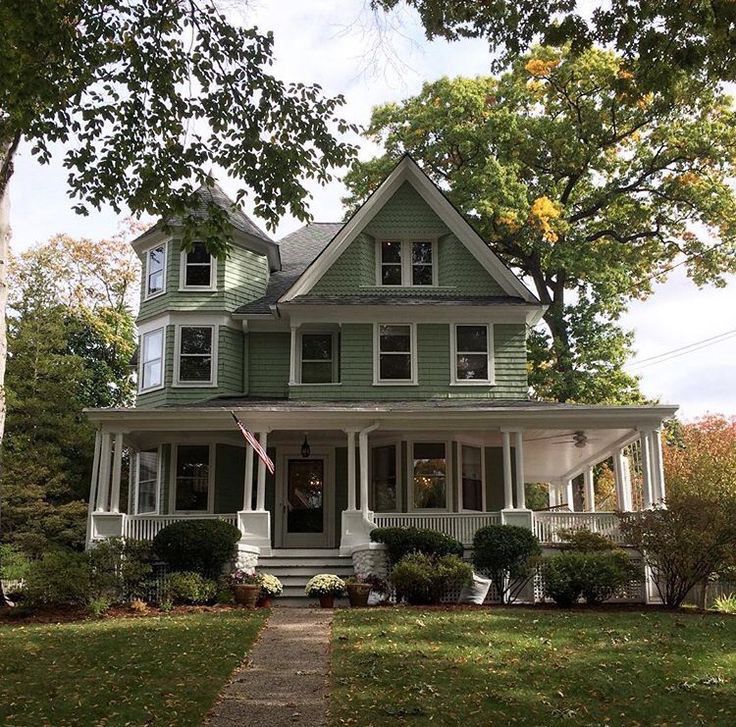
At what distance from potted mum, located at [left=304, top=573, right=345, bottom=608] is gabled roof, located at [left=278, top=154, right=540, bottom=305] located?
25.7 ft

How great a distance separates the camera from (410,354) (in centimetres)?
2178

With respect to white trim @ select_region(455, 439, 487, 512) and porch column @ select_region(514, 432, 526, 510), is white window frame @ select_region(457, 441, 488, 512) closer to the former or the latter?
white trim @ select_region(455, 439, 487, 512)

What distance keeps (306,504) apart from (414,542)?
4.81 metres

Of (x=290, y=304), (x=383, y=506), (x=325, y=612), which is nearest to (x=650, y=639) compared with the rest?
(x=325, y=612)

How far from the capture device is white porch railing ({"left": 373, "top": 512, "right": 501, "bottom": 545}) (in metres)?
18.6

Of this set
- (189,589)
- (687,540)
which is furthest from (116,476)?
(687,540)

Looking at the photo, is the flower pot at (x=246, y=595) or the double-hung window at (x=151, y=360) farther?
the double-hung window at (x=151, y=360)

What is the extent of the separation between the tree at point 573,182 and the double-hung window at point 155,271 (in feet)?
34.5

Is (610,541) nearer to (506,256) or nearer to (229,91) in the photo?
(229,91)

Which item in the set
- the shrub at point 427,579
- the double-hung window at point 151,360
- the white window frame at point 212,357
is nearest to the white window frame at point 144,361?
the double-hung window at point 151,360

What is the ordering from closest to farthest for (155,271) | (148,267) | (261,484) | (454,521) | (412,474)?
(454,521), (261,484), (412,474), (155,271), (148,267)

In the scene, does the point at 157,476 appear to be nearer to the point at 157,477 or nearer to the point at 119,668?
the point at 157,477

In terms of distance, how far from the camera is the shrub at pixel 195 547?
16.9 metres

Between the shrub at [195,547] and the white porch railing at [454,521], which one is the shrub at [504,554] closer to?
the white porch railing at [454,521]
